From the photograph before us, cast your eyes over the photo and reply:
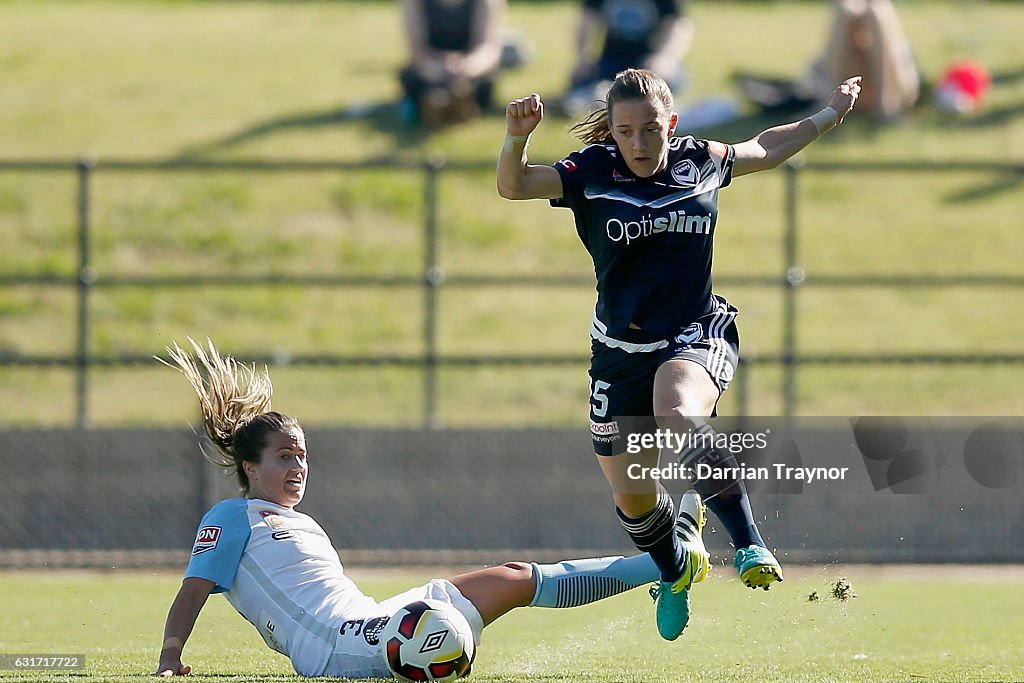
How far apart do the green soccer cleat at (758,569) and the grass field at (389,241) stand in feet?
19.6

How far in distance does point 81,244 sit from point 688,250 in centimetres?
625

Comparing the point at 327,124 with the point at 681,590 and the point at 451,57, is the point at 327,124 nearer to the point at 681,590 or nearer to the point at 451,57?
the point at 451,57

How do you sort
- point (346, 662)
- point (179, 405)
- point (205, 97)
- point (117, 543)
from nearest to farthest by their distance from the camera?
point (346, 662), point (117, 543), point (179, 405), point (205, 97)

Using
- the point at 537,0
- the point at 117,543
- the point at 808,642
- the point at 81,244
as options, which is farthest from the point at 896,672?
the point at 537,0

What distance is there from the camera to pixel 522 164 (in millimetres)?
5621

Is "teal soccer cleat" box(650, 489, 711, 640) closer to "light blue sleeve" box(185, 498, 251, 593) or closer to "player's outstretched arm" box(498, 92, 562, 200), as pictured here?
"player's outstretched arm" box(498, 92, 562, 200)

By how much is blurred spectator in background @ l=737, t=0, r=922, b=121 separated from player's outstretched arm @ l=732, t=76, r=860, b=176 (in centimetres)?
1049

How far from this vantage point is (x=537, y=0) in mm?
23453

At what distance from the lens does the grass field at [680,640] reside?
216 inches

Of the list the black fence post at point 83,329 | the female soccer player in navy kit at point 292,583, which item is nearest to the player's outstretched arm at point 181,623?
the female soccer player in navy kit at point 292,583

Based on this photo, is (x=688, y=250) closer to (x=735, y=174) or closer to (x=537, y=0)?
(x=735, y=174)

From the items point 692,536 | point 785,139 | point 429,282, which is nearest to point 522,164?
point 785,139

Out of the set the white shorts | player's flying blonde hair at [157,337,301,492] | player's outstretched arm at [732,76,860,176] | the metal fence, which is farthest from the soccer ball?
the metal fence

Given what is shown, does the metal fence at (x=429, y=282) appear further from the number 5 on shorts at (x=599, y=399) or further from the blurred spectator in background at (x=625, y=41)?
the blurred spectator in background at (x=625, y=41)
